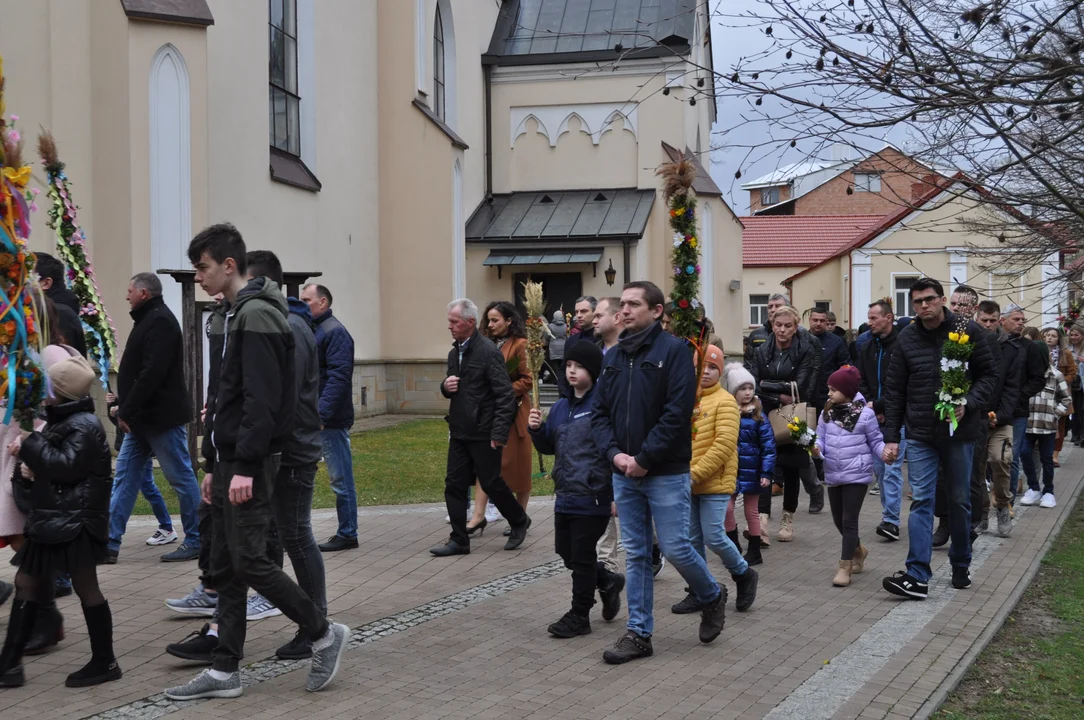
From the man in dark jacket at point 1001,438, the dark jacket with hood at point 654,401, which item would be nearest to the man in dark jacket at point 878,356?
the man in dark jacket at point 1001,438

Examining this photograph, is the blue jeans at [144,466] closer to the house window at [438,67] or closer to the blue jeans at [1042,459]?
the blue jeans at [1042,459]

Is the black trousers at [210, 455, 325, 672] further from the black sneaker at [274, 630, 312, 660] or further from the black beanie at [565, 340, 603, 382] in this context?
the black beanie at [565, 340, 603, 382]

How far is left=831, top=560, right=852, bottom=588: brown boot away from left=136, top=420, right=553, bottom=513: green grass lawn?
16.9 ft

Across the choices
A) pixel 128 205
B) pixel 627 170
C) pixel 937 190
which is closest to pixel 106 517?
pixel 937 190

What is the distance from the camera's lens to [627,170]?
29953 mm

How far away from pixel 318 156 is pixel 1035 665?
→ 18.3 m

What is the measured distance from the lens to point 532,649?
256 inches

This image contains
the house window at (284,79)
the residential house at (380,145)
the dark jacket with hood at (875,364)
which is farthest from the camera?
the house window at (284,79)

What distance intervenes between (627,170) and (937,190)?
2411cm

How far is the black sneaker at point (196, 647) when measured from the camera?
5918 mm

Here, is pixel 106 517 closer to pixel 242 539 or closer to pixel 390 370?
pixel 242 539

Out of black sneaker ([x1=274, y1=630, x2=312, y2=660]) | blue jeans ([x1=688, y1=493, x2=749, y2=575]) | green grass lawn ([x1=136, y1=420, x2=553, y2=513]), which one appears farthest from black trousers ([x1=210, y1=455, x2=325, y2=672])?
green grass lawn ([x1=136, y1=420, x2=553, y2=513])

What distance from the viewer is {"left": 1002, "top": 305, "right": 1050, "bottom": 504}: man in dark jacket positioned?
1201 centimetres

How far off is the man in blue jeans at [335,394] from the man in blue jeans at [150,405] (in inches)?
41.9
